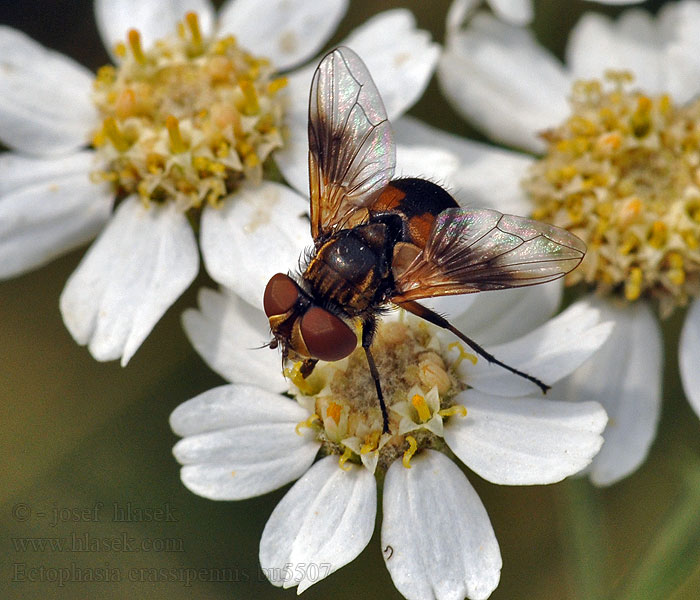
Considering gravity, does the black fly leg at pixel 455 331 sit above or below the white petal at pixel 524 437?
above

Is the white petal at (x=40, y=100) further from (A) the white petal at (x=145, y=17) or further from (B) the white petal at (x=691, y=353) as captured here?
(B) the white petal at (x=691, y=353)

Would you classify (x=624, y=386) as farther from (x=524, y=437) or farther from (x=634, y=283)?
(x=524, y=437)

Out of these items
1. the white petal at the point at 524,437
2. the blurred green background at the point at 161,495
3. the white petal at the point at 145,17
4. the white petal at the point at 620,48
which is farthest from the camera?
the white petal at the point at 620,48

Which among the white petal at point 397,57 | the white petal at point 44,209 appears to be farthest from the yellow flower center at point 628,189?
the white petal at point 44,209

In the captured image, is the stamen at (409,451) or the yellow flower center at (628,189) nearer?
the stamen at (409,451)

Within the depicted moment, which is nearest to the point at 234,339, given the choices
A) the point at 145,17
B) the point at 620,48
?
the point at 145,17

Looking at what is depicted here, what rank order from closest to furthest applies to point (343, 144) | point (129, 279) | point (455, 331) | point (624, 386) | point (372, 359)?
point (372, 359) → point (455, 331) → point (343, 144) → point (129, 279) → point (624, 386)

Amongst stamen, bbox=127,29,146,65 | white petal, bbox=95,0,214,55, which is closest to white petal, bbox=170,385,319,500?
stamen, bbox=127,29,146,65
